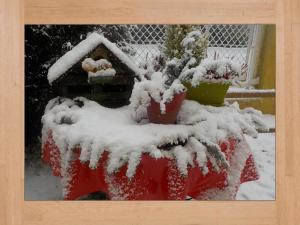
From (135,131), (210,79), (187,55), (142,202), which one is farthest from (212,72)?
(142,202)

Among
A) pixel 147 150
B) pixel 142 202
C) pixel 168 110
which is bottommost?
pixel 142 202

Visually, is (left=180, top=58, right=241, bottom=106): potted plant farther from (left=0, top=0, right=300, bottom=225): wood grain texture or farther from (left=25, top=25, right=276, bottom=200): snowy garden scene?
(left=0, top=0, right=300, bottom=225): wood grain texture

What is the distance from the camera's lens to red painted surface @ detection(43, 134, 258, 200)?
252 cm

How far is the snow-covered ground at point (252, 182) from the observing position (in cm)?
258

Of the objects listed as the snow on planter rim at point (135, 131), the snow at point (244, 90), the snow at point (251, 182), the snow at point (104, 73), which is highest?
the snow at point (104, 73)

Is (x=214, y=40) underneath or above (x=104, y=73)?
above

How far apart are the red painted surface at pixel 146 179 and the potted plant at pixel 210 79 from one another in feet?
0.69

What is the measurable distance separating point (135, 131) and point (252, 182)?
1.86ft

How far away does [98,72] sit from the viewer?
8.51ft

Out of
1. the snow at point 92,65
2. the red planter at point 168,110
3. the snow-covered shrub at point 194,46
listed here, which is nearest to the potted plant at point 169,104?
the red planter at point 168,110

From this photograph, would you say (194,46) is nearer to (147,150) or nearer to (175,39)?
(175,39)

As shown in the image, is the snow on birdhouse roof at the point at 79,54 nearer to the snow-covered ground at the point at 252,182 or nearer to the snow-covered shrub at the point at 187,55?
the snow-covered shrub at the point at 187,55

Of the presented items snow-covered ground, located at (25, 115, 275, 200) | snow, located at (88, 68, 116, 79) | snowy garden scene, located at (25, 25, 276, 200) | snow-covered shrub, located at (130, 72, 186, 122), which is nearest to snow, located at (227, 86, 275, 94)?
snowy garden scene, located at (25, 25, 276, 200)

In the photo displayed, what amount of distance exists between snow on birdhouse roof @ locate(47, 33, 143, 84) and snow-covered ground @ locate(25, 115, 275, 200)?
1.32ft
